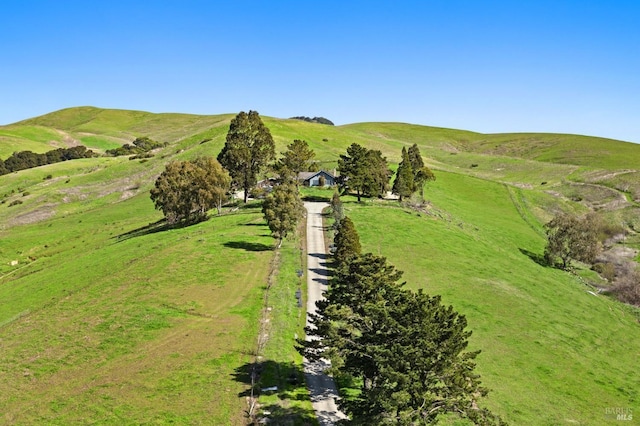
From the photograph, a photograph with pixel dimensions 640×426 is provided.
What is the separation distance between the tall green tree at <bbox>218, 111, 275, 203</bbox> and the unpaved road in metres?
14.4

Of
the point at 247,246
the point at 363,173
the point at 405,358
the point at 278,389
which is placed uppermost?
the point at 363,173

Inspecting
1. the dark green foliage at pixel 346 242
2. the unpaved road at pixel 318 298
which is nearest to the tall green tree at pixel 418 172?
the unpaved road at pixel 318 298

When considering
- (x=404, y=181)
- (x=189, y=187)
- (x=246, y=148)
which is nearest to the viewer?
(x=189, y=187)

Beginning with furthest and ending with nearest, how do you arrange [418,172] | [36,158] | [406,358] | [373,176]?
[36,158] < [418,172] < [373,176] < [406,358]

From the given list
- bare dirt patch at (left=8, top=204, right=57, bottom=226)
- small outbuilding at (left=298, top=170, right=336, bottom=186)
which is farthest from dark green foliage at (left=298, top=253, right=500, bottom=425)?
bare dirt patch at (left=8, top=204, right=57, bottom=226)

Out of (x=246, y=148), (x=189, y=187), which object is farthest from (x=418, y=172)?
(x=189, y=187)

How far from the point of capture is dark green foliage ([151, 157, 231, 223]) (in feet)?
286

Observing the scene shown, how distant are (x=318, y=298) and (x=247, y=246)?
21.1 metres

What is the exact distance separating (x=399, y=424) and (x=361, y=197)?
89761 mm

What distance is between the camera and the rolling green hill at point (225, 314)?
1460 inches

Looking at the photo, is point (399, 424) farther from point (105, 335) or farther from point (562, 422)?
point (105, 335)

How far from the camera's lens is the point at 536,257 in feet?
293

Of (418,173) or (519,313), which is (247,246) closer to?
(519,313)

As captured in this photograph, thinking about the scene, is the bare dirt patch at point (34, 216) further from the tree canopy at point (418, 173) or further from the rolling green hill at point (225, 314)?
the tree canopy at point (418, 173)
